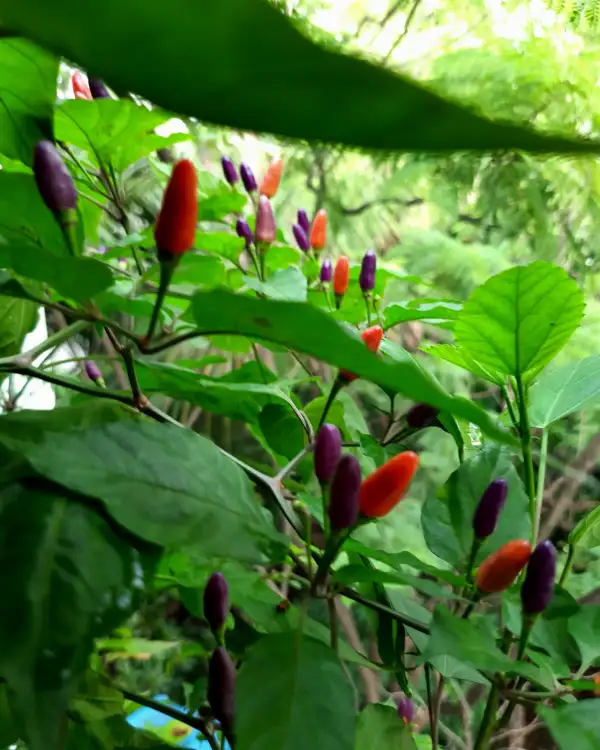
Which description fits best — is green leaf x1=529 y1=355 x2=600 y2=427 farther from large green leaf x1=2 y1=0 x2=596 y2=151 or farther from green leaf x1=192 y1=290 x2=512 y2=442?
large green leaf x1=2 y1=0 x2=596 y2=151

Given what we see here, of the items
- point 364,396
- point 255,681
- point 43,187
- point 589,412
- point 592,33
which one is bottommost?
point 364,396

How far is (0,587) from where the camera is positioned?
0.21m

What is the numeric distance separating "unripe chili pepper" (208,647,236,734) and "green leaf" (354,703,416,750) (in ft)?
0.19

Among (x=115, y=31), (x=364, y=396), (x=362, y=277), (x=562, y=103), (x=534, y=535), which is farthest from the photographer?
(x=364, y=396)

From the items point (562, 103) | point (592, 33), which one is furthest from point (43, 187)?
point (592, 33)

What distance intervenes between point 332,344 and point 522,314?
0.17 m

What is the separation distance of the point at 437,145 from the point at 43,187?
0.21m

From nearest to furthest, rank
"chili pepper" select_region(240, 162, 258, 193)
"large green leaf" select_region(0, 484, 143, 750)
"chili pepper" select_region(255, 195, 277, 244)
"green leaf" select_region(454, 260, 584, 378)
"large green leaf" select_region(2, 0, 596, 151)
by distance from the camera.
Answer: "large green leaf" select_region(2, 0, 596, 151) < "large green leaf" select_region(0, 484, 143, 750) < "green leaf" select_region(454, 260, 584, 378) < "chili pepper" select_region(255, 195, 277, 244) < "chili pepper" select_region(240, 162, 258, 193)

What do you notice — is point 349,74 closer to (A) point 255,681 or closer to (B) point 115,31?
(B) point 115,31

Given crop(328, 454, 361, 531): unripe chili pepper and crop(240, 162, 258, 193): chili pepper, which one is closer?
crop(328, 454, 361, 531): unripe chili pepper

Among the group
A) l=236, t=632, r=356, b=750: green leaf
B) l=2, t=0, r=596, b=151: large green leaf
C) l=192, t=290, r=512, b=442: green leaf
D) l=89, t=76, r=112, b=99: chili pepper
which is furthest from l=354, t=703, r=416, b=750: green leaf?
l=89, t=76, r=112, b=99: chili pepper

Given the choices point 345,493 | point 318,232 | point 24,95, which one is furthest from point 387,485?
Result: point 318,232

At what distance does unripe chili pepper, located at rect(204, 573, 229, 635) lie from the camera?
0.27 meters

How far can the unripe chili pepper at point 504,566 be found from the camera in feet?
0.81
